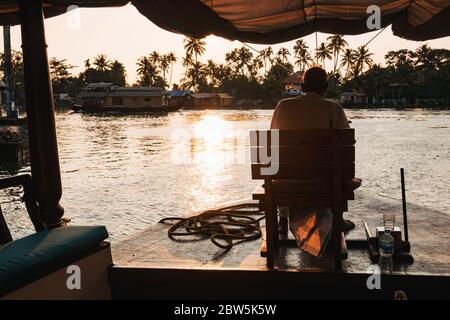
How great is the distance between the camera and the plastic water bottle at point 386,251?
3.64 metres

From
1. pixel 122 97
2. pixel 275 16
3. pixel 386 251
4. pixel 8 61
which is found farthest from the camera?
pixel 122 97

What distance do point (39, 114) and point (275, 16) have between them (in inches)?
116

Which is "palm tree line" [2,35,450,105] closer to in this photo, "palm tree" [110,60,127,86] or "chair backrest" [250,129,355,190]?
"palm tree" [110,60,127,86]

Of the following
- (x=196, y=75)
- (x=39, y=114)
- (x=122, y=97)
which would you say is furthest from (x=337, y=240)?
(x=196, y=75)

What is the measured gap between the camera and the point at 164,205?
39.4ft

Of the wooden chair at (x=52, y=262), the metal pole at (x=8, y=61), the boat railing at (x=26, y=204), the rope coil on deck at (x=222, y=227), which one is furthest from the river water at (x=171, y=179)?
the metal pole at (x=8, y=61)

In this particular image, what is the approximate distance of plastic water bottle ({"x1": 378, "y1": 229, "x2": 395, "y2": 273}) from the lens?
3.64 metres

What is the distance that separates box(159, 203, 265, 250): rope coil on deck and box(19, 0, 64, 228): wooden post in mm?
1337

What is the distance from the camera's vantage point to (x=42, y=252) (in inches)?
116

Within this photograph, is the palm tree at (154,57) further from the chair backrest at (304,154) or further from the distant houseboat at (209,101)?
the chair backrest at (304,154)

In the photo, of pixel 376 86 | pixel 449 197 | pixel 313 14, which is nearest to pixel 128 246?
pixel 313 14

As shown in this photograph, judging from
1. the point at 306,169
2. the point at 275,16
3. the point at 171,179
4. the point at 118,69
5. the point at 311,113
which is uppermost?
the point at 118,69

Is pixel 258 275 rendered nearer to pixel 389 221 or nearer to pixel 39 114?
pixel 389 221
